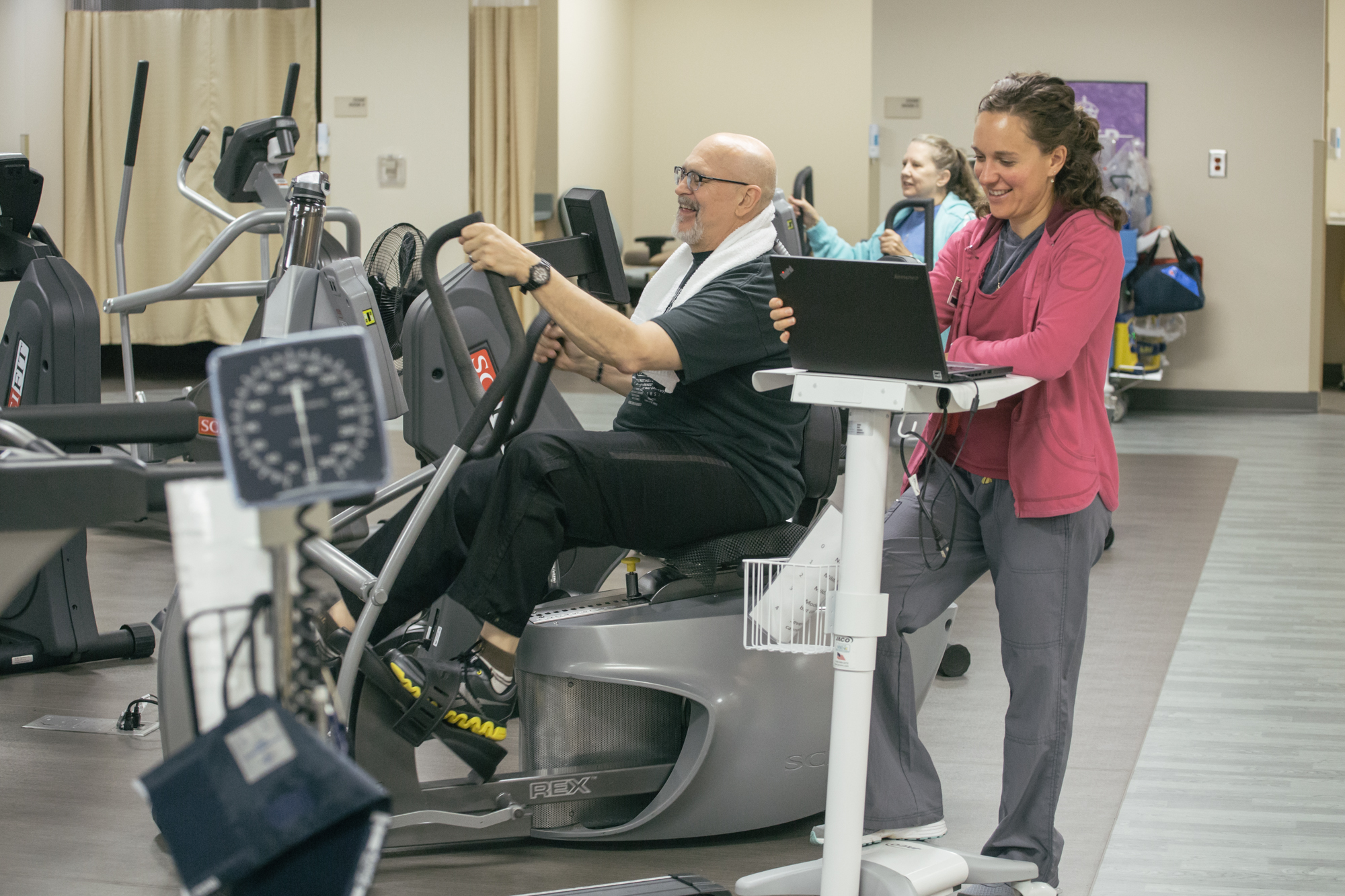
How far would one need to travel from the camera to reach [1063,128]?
206 centimetres

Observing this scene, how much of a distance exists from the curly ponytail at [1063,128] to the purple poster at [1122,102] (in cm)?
658

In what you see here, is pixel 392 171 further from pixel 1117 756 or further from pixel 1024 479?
pixel 1024 479

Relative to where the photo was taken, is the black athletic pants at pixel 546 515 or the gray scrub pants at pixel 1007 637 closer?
the gray scrub pants at pixel 1007 637

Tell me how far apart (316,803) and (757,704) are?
1560mm

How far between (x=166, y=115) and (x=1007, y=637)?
780 cm

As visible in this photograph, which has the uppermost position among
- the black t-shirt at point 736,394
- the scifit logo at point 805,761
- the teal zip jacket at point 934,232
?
the teal zip jacket at point 934,232

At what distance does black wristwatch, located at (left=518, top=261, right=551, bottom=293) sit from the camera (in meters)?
2.19

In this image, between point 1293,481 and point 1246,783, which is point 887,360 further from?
point 1293,481

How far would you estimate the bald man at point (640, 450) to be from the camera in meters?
2.25

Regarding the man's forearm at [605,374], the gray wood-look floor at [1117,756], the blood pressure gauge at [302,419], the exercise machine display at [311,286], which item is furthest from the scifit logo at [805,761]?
the blood pressure gauge at [302,419]

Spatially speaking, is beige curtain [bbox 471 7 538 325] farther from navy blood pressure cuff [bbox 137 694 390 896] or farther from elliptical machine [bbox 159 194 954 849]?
navy blood pressure cuff [bbox 137 694 390 896]

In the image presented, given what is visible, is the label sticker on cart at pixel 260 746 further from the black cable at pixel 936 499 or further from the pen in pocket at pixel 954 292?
the pen in pocket at pixel 954 292

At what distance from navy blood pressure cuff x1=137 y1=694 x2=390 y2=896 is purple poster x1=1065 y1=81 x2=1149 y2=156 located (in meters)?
8.13

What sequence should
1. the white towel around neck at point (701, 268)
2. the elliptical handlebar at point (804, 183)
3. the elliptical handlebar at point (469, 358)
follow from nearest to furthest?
the elliptical handlebar at point (469, 358) → the white towel around neck at point (701, 268) → the elliptical handlebar at point (804, 183)
